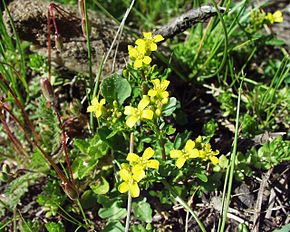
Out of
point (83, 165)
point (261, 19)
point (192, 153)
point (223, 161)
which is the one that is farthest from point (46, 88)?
point (261, 19)

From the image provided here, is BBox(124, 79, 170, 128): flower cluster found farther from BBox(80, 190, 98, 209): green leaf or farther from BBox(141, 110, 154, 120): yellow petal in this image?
BBox(80, 190, 98, 209): green leaf

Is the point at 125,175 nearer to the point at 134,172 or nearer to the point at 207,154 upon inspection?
the point at 134,172

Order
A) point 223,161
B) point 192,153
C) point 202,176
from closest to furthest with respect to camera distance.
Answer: point 192,153, point 202,176, point 223,161

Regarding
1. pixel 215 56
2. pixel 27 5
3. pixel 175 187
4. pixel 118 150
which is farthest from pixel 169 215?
pixel 27 5

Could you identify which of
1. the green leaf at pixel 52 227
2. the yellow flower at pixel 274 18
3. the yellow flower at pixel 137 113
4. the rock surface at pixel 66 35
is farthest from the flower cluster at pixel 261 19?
the green leaf at pixel 52 227

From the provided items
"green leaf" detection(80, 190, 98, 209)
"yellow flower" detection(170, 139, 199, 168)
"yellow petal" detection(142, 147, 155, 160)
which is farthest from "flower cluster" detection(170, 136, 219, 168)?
"green leaf" detection(80, 190, 98, 209)
